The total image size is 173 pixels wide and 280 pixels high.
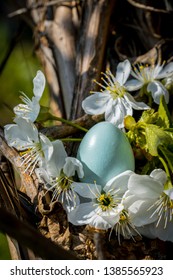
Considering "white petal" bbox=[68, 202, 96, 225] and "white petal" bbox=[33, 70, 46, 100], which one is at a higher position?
"white petal" bbox=[33, 70, 46, 100]

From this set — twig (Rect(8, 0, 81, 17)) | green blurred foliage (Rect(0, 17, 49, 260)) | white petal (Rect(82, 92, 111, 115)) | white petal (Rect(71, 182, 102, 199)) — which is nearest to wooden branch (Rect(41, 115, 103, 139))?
white petal (Rect(82, 92, 111, 115))

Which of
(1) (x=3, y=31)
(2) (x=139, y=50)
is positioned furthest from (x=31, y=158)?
(1) (x=3, y=31)

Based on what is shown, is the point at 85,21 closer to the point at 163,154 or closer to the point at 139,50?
the point at 139,50

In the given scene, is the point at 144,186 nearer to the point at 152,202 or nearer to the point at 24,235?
the point at 152,202

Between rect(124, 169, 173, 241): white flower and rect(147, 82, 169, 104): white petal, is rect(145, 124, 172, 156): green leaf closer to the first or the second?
rect(124, 169, 173, 241): white flower

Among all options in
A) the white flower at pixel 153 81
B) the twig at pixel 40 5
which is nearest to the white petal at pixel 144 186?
the white flower at pixel 153 81

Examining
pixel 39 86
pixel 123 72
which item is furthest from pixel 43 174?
pixel 123 72
